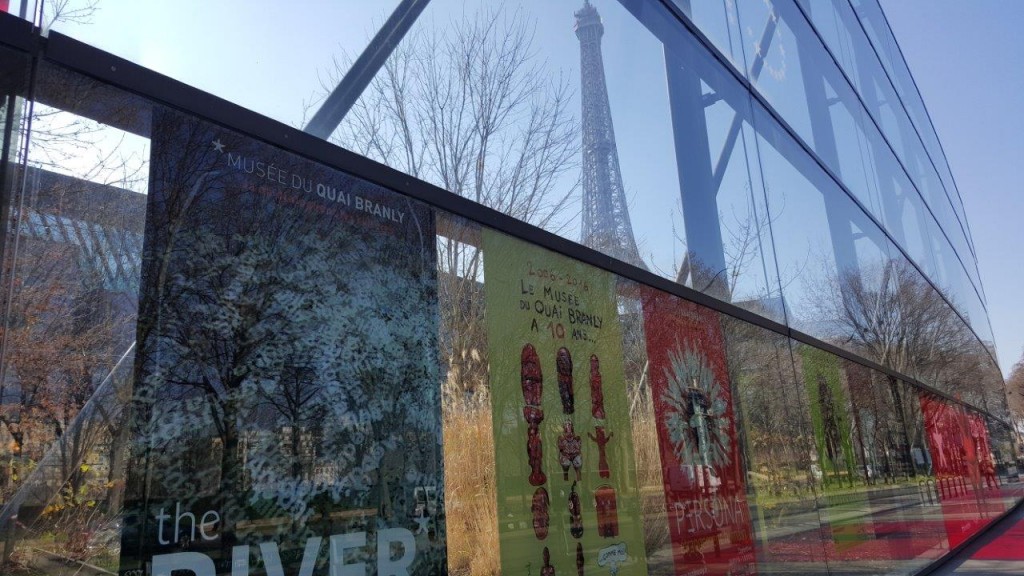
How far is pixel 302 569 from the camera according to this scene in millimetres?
2008

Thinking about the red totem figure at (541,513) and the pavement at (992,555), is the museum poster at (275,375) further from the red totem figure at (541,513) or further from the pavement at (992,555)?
the pavement at (992,555)

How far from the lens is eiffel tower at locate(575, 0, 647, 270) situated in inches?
150

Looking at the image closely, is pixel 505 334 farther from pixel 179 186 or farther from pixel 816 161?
pixel 816 161

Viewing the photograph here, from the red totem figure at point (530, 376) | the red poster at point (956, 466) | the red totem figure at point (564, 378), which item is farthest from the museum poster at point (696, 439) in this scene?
the red poster at point (956, 466)

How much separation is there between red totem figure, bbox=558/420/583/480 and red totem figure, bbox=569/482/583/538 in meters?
0.08

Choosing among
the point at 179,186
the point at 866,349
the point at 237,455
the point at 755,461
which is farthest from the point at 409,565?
the point at 866,349

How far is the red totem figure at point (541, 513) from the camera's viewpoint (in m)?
2.91

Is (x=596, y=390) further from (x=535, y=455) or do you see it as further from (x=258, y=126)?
(x=258, y=126)

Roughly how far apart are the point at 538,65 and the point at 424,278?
156 centimetres

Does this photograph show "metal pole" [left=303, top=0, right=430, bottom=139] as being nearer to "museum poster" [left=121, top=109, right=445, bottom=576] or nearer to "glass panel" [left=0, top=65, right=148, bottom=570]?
"museum poster" [left=121, top=109, right=445, bottom=576]

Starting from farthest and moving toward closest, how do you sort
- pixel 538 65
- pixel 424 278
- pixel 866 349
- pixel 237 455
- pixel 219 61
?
pixel 866 349, pixel 538 65, pixel 424 278, pixel 219 61, pixel 237 455

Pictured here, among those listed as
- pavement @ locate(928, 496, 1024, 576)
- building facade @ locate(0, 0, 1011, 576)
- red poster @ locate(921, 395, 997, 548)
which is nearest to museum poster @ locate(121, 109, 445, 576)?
building facade @ locate(0, 0, 1011, 576)

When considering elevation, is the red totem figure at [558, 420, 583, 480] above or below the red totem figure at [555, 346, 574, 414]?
below

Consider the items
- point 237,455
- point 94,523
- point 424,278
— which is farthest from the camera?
point 424,278
